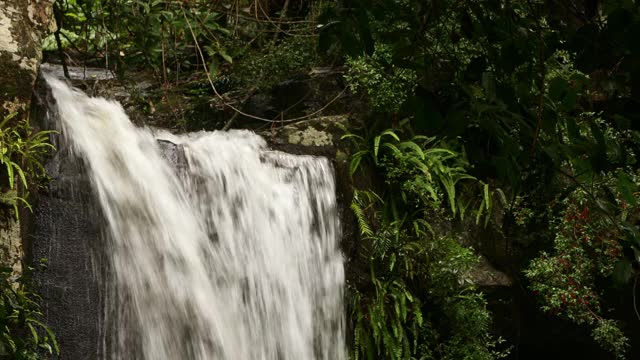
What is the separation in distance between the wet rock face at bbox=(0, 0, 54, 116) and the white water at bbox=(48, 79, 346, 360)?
32cm

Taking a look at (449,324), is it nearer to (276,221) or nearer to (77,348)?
(276,221)

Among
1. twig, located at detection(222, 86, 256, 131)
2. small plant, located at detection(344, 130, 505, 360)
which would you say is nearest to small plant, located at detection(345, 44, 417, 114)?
small plant, located at detection(344, 130, 505, 360)

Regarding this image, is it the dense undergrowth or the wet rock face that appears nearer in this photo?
the dense undergrowth

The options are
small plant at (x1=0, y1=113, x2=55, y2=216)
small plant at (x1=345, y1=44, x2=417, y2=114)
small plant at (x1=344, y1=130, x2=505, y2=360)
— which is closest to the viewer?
small plant at (x1=0, y1=113, x2=55, y2=216)

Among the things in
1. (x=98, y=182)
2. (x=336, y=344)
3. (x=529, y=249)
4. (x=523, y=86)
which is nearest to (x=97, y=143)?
(x=98, y=182)

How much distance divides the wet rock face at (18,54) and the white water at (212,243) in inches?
12.4

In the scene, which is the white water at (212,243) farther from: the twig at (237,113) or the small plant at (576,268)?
the small plant at (576,268)

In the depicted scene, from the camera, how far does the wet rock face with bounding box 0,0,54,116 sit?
4797mm

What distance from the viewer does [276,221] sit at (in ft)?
19.8

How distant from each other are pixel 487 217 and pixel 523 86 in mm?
4898

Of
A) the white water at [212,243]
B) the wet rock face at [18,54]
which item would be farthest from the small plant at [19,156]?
the white water at [212,243]

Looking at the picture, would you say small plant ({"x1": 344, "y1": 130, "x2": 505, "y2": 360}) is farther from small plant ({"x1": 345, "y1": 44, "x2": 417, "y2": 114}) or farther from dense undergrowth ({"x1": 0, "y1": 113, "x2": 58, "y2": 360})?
dense undergrowth ({"x1": 0, "y1": 113, "x2": 58, "y2": 360})

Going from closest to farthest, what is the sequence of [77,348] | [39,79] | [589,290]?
[77,348]
[39,79]
[589,290]

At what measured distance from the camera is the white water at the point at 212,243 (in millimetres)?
5016
